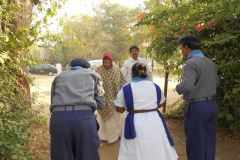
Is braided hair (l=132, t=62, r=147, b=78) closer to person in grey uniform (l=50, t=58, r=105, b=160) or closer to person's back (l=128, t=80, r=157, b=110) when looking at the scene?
person's back (l=128, t=80, r=157, b=110)

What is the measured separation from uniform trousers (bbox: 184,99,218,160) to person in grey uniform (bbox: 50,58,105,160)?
1.27 metres

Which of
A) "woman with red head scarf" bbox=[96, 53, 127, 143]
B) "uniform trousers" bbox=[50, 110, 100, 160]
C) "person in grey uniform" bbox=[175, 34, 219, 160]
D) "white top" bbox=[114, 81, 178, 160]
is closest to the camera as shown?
"uniform trousers" bbox=[50, 110, 100, 160]

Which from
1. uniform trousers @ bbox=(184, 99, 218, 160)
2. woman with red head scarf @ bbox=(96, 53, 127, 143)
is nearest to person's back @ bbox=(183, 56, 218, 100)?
uniform trousers @ bbox=(184, 99, 218, 160)

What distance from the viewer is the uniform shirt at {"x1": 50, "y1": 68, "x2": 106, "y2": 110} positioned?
2.75 meters

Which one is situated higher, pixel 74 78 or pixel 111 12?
pixel 111 12

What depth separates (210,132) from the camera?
127 inches

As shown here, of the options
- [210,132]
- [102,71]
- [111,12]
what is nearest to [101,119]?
[102,71]

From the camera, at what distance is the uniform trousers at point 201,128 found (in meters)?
3.11

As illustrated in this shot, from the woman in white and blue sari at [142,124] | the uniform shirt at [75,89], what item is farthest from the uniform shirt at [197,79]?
the uniform shirt at [75,89]

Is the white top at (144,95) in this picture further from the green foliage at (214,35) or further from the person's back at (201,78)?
the green foliage at (214,35)

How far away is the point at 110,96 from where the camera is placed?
472 centimetres

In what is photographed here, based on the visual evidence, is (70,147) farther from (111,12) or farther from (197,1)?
(111,12)

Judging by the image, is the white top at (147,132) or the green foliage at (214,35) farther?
the green foliage at (214,35)

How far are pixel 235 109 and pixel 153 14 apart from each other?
2518 mm
